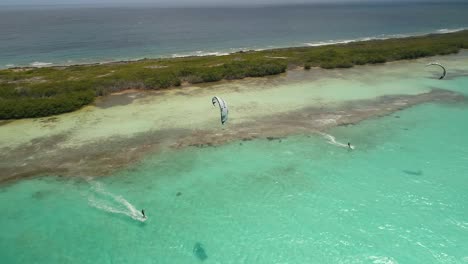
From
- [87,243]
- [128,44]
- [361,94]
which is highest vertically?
[128,44]

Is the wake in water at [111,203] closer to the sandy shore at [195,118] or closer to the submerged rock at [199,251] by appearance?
the sandy shore at [195,118]

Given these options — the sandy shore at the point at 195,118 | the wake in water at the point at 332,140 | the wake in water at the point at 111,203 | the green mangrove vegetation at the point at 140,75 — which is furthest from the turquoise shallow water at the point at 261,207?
the green mangrove vegetation at the point at 140,75

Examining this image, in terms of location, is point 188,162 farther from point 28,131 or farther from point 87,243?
point 28,131

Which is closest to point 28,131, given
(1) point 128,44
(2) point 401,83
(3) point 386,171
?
(3) point 386,171

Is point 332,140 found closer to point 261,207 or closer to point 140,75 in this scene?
point 261,207

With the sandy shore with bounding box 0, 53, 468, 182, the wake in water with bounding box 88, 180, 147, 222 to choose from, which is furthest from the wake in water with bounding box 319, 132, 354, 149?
the wake in water with bounding box 88, 180, 147, 222

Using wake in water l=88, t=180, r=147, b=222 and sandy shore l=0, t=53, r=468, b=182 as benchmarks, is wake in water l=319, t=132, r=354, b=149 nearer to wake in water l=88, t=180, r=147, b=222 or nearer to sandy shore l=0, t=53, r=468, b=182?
sandy shore l=0, t=53, r=468, b=182

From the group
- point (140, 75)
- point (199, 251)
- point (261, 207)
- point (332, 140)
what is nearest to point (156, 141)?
point (261, 207)
